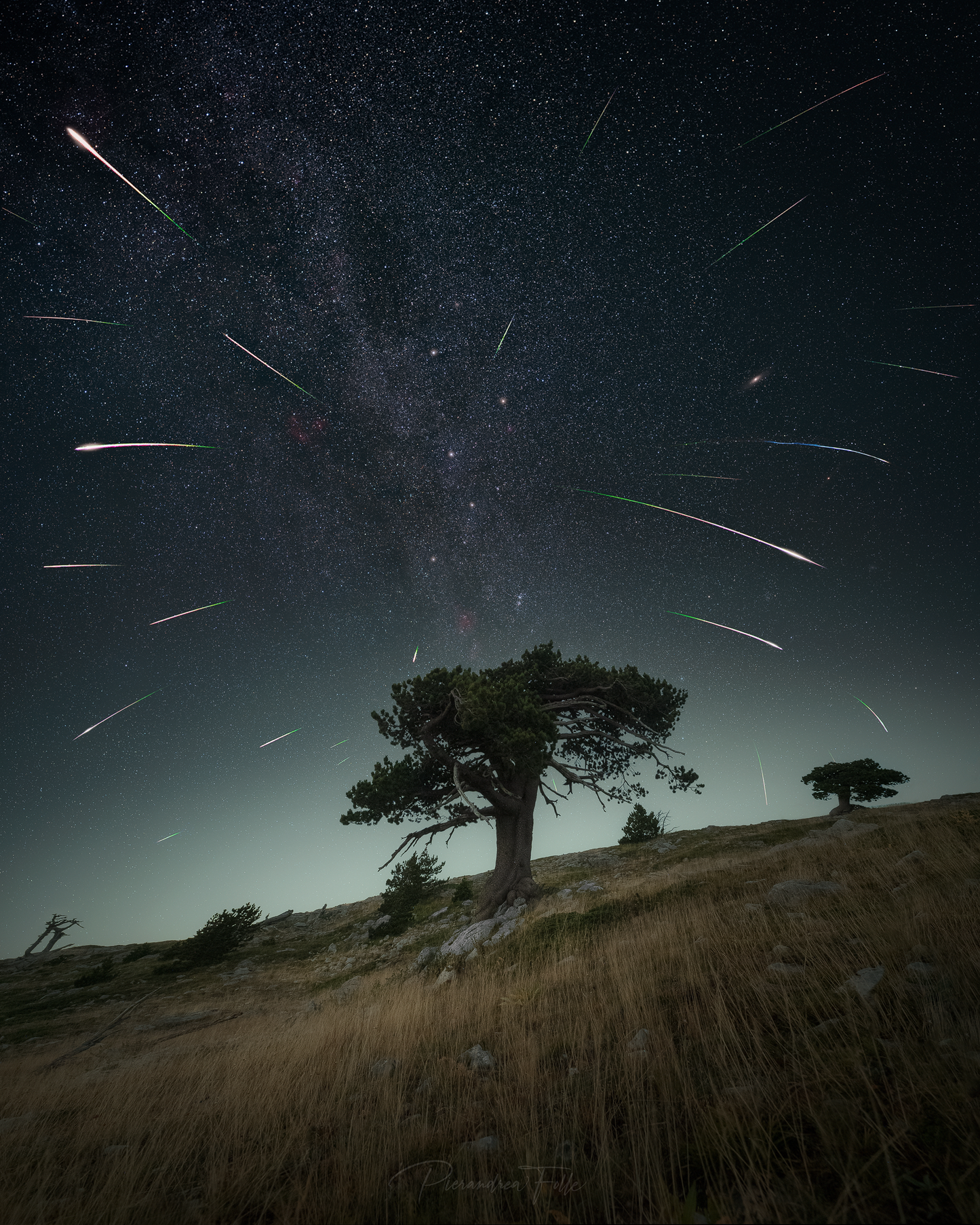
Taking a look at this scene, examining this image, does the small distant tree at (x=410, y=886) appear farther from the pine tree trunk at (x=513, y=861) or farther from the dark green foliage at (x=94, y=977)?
the dark green foliage at (x=94, y=977)

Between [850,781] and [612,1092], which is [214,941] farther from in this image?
[850,781]

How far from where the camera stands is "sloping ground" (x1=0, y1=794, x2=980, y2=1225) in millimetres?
1890

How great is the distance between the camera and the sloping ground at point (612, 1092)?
6.20 ft

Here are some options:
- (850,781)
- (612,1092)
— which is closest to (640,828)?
(850,781)

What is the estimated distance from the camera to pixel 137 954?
23750 mm

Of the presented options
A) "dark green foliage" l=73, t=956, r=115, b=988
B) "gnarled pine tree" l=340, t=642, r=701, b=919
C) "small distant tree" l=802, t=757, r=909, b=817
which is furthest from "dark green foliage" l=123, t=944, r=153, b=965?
"small distant tree" l=802, t=757, r=909, b=817

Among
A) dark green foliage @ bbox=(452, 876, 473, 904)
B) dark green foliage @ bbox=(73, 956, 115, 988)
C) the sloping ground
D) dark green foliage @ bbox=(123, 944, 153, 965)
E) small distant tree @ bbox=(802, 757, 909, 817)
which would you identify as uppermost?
small distant tree @ bbox=(802, 757, 909, 817)

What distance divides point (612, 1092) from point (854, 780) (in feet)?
96.1

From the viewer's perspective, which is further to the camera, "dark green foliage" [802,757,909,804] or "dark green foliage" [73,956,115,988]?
"dark green foliage" [802,757,909,804]

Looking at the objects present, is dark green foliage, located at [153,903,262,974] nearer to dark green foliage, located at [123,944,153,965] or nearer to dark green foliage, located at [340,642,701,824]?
dark green foliage, located at [123,944,153,965]

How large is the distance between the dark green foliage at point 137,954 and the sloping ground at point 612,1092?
22.5 meters

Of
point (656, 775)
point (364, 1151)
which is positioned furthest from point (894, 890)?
point (656, 775)

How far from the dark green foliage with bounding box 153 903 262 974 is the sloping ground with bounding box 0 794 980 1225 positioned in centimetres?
1609

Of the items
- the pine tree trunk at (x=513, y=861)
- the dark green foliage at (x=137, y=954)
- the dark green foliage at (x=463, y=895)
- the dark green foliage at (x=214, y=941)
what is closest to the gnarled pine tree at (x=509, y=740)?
the pine tree trunk at (x=513, y=861)
